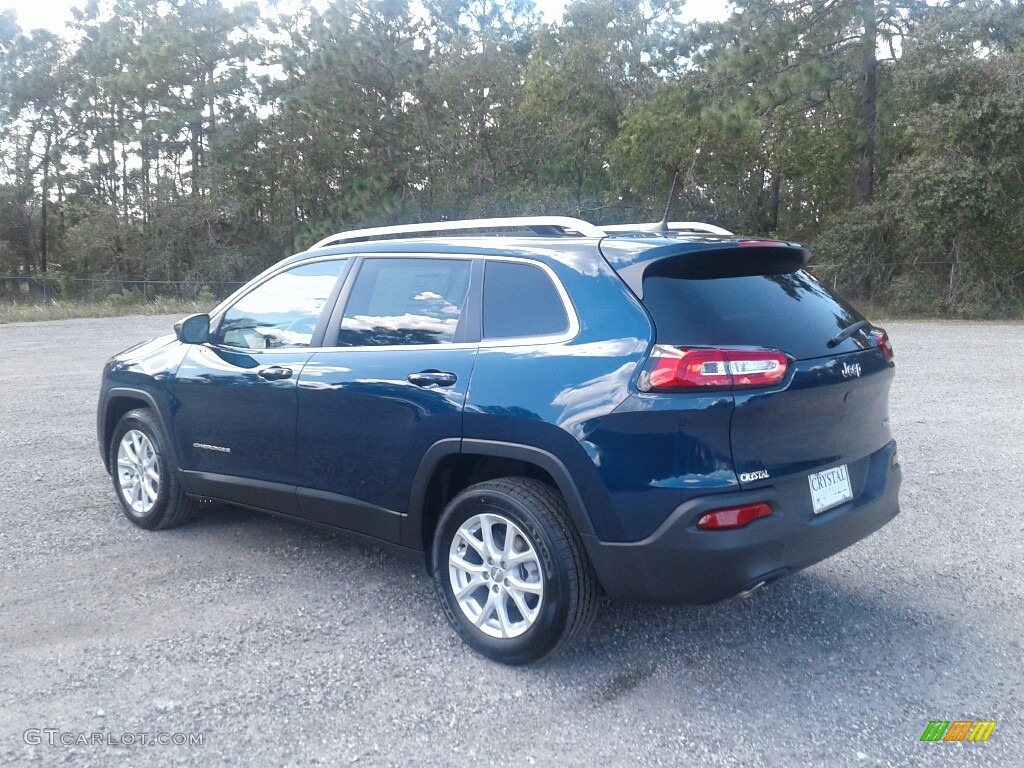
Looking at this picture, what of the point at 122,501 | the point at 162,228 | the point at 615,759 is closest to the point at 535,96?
the point at 162,228

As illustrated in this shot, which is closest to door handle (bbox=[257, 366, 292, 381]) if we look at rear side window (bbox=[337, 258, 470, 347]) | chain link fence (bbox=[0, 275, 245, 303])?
rear side window (bbox=[337, 258, 470, 347])

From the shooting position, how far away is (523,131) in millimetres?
35844

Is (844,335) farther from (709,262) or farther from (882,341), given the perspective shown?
(709,262)

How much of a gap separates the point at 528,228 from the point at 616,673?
208 cm

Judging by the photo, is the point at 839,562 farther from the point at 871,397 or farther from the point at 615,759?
the point at 615,759

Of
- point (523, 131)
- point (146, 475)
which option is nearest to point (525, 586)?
point (146, 475)

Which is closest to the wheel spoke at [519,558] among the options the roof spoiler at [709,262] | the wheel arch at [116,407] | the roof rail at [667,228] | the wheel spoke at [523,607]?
the wheel spoke at [523,607]

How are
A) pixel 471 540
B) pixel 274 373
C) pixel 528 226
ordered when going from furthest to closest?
pixel 274 373
pixel 528 226
pixel 471 540

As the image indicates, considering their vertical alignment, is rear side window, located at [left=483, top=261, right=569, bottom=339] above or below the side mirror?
above

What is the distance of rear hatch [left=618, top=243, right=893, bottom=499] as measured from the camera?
11.9 ft

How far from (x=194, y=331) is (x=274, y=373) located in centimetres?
81

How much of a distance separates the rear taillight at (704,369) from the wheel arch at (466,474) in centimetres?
52

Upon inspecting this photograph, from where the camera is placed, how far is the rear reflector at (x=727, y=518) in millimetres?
3568

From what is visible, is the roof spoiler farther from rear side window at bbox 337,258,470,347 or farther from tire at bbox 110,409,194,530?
tire at bbox 110,409,194,530
